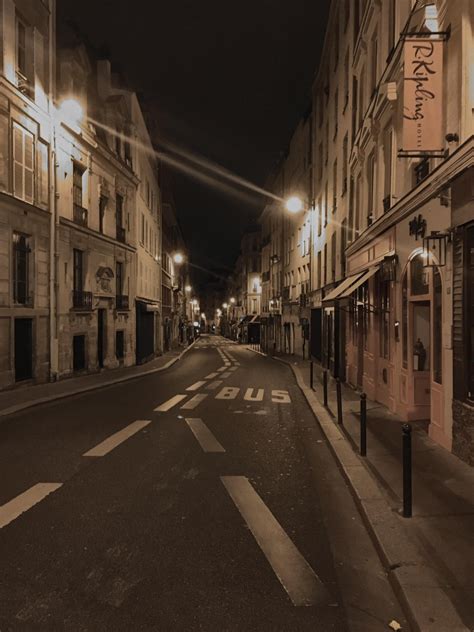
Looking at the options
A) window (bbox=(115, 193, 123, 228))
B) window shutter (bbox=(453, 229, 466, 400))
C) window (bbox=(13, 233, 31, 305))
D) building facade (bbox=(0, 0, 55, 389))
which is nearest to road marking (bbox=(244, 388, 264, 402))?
building facade (bbox=(0, 0, 55, 389))

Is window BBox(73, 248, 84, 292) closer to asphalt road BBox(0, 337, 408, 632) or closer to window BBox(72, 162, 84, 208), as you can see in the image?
window BBox(72, 162, 84, 208)

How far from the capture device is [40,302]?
17.8 m

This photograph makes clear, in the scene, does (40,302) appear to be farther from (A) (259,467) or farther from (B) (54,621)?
(B) (54,621)

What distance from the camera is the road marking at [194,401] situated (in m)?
13.1

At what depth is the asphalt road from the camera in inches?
145

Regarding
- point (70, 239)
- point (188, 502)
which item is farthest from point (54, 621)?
point (70, 239)

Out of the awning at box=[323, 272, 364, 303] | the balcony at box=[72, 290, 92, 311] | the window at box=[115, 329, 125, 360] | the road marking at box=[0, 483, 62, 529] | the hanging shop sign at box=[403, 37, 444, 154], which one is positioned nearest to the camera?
the road marking at box=[0, 483, 62, 529]

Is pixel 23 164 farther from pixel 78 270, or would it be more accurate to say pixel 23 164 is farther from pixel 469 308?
pixel 469 308

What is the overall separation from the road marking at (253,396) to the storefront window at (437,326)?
6.77 metres

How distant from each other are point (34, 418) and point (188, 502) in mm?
7074

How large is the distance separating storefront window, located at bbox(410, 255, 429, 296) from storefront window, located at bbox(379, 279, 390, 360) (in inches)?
77.1

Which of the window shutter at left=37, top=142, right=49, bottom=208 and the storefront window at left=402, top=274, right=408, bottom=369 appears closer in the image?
the storefront window at left=402, top=274, right=408, bottom=369

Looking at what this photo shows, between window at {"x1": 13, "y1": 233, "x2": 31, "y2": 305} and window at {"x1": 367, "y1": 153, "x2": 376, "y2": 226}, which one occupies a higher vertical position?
window at {"x1": 367, "y1": 153, "x2": 376, "y2": 226}

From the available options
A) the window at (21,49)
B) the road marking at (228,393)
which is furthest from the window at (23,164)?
the road marking at (228,393)
